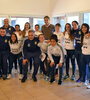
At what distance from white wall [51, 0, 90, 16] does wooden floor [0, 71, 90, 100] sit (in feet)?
7.33

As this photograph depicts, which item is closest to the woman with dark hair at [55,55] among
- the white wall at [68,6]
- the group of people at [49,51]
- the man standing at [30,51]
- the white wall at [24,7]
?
the group of people at [49,51]

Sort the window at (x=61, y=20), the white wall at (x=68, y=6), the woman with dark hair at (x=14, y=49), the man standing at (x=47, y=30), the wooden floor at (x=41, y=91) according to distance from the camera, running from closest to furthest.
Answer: the wooden floor at (x=41, y=91) < the woman with dark hair at (x=14, y=49) < the man standing at (x=47, y=30) < the white wall at (x=68, y=6) < the window at (x=61, y=20)

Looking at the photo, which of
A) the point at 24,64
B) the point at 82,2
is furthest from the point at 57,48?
the point at 82,2

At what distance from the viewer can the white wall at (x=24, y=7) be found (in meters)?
5.55

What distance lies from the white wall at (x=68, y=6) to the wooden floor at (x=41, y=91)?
223 cm

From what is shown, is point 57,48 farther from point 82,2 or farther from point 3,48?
point 82,2

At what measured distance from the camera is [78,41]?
11.9 feet

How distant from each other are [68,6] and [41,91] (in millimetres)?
3126

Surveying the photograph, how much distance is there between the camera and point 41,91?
3.27 m

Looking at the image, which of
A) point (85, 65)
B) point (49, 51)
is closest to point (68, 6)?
point (49, 51)

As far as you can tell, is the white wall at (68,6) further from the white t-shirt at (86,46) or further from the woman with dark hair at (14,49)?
the woman with dark hair at (14,49)

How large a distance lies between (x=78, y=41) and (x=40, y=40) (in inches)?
37.1

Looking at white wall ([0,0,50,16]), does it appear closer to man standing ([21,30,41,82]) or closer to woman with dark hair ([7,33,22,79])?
woman with dark hair ([7,33,22,79])

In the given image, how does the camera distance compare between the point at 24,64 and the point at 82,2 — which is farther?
the point at 82,2
